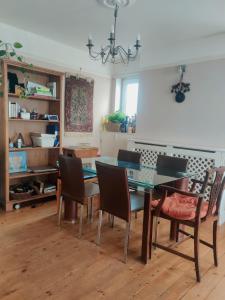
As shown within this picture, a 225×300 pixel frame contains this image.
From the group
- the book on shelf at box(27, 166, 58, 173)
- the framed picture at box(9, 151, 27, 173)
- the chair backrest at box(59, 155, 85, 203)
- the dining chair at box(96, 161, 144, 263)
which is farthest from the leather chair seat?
the framed picture at box(9, 151, 27, 173)

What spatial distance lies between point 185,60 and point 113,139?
180 cm

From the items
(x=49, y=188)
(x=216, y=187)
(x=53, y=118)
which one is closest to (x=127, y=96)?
(x=53, y=118)

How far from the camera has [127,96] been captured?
4656 millimetres

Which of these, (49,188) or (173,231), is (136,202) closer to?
(173,231)

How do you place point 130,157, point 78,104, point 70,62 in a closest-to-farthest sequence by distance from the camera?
point 130,157 → point 70,62 → point 78,104

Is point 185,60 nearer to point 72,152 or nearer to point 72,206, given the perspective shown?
point 72,152

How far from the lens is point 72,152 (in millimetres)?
3652

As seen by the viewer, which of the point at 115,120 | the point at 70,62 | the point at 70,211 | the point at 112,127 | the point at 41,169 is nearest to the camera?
the point at 70,211

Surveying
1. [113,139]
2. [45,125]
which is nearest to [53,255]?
[45,125]

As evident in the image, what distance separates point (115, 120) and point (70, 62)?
49.3 inches

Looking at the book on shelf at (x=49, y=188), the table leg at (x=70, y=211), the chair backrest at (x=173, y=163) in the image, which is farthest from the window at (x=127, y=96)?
the table leg at (x=70, y=211)

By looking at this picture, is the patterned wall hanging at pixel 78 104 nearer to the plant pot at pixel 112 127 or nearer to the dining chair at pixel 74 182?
the plant pot at pixel 112 127

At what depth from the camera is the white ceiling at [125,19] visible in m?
2.45

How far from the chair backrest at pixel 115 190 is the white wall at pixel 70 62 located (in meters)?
1.98
